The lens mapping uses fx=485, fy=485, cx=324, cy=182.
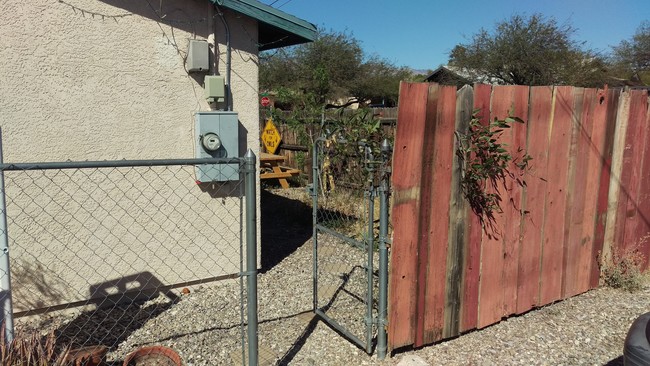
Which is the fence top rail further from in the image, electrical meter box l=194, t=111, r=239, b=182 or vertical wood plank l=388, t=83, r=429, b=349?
electrical meter box l=194, t=111, r=239, b=182

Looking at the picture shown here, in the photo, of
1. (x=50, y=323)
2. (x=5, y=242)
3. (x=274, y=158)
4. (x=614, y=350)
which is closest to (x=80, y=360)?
(x=5, y=242)

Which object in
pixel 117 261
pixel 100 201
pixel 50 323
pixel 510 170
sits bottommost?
pixel 50 323

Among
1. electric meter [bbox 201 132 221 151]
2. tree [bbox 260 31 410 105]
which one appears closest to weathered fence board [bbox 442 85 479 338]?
electric meter [bbox 201 132 221 151]

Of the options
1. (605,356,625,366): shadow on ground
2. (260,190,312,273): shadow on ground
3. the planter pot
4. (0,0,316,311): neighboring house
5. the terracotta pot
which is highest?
(0,0,316,311): neighboring house

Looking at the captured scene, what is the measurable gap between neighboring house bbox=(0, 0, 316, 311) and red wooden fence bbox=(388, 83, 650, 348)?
7.28ft

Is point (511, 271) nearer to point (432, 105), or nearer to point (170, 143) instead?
point (432, 105)

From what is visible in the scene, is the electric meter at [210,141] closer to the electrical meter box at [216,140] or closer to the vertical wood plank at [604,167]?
the electrical meter box at [216,140]

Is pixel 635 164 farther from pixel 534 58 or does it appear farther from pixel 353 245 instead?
pixel 534 58

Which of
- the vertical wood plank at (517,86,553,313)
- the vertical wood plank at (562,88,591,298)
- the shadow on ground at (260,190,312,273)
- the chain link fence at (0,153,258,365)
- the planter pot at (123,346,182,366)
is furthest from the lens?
the shadow on ground at (260,190,312,273)

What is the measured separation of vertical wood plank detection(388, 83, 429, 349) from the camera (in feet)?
11.0

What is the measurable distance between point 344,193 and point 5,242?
17.8ft

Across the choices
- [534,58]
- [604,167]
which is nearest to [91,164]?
[604,167]

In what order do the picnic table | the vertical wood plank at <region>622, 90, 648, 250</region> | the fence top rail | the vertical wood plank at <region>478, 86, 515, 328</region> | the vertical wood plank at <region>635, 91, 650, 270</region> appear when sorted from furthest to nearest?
1. the picnic table
2. the vertical wood plank at <region>635, 91, 650, 270</region>
3. the vertical wood plank at <region>622, 90, 648, 250</region>
4. the vertical wood plank at <region>478, 86, 515, 328</region>
5. the fence top rail

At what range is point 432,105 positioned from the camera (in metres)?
3.48
